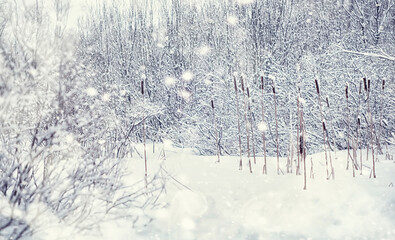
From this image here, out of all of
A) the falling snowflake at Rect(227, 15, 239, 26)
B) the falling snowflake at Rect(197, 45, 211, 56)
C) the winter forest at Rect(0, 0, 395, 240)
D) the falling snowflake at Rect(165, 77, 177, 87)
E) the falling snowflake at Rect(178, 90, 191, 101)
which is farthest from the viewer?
the falling snowflake at Rect(165, 77, 177, 87)

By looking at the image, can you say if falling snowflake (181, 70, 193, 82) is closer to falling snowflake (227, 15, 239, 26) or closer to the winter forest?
falling snowflake (227, 15, 239, 26)

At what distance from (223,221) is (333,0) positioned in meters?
13.5

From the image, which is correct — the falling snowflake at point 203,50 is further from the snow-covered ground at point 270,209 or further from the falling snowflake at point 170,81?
the snow-covered ground at point 270,209

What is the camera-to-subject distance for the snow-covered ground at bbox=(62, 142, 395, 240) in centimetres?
287

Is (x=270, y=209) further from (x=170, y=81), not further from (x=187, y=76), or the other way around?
(x=170, y=81)

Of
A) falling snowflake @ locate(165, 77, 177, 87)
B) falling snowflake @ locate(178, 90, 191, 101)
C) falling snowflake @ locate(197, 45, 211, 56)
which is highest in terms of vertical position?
falling snowflake @ locate(197, 45, 211, 56)

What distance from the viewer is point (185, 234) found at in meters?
2.88

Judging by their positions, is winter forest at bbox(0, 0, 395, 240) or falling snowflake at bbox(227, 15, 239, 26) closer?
winter forest at bbox(0, 0, 395, 240)

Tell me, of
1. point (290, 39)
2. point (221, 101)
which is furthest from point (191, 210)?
point (290, 39)

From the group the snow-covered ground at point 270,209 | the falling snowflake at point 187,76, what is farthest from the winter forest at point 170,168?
the falling snowflake at point 187,76

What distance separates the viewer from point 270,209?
3.21m

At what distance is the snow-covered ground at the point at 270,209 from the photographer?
9.41 feet

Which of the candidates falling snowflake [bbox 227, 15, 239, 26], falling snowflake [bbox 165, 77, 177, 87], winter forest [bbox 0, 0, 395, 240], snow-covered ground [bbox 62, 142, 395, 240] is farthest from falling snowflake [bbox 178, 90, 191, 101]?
snow-covered ground [bbox 62, 142, 395, 240]

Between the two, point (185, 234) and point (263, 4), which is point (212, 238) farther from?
point (263, 4)
